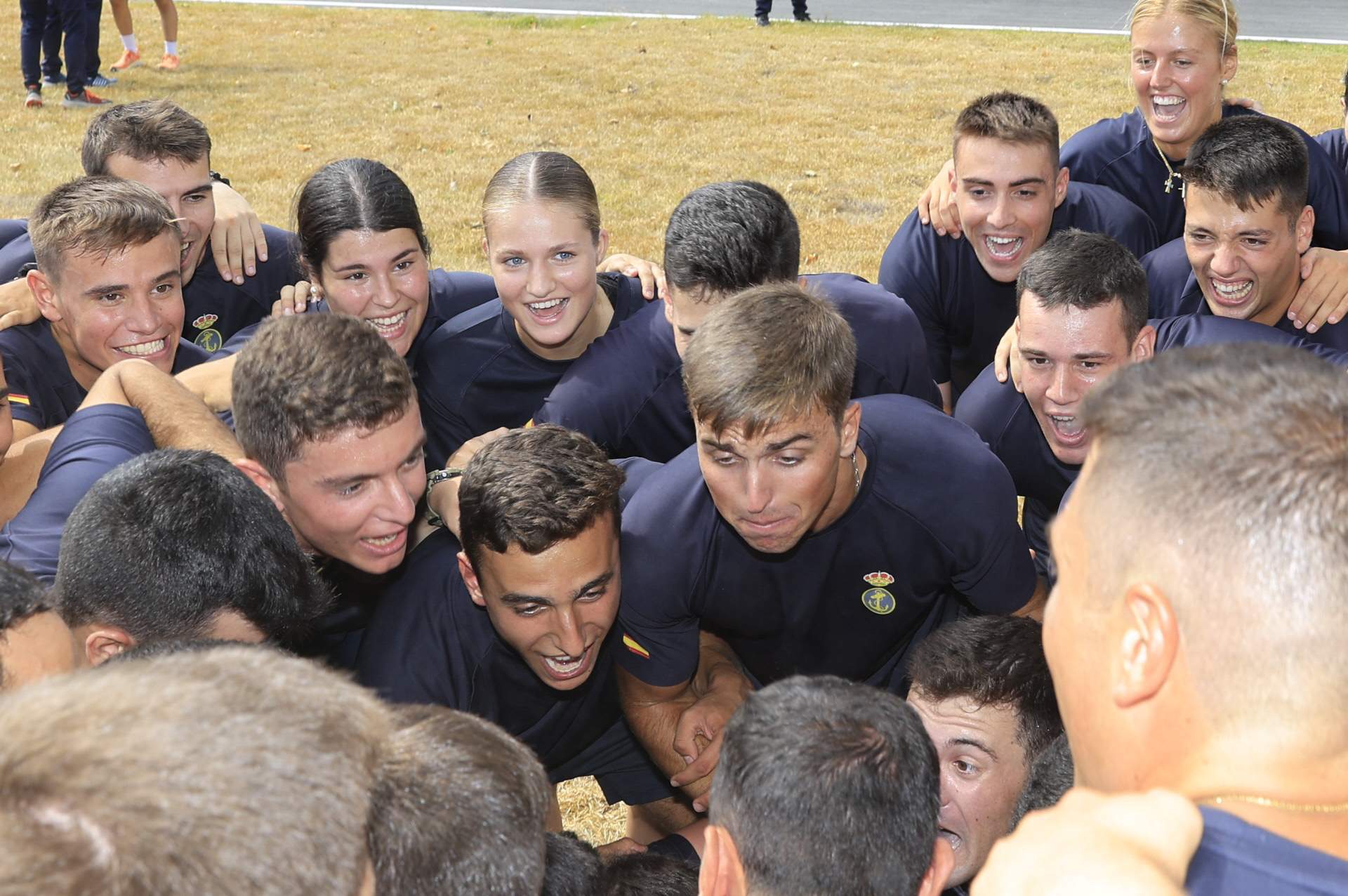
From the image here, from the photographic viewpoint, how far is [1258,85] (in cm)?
1506

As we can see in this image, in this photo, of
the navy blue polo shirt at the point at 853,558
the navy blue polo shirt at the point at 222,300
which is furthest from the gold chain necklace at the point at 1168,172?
the navy blue polo shirt at the point at 222,300

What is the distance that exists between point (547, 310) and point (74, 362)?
1.99 m

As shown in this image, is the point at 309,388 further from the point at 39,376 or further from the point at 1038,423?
the point at 1038,423

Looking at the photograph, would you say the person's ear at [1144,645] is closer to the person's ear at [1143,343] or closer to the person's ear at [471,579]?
the person's ear at [471,579]

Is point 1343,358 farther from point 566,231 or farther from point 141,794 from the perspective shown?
point 141,794

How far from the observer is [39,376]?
525 centimetres

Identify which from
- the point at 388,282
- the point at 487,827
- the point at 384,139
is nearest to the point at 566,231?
the point at 388,282

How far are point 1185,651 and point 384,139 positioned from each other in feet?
42.3

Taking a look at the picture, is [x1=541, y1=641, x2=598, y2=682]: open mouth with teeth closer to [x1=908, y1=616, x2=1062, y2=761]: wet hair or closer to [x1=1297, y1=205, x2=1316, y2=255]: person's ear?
[x1=908, y1=616, x2=1062, y2=761]: wet hair

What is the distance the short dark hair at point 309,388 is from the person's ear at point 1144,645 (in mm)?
2635

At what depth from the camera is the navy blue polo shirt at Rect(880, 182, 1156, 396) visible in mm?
6059

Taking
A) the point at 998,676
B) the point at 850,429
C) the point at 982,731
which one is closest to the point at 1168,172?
the point at 850,429

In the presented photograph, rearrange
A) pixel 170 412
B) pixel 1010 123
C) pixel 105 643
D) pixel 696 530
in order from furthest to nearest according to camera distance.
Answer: pixel 1010 123
pixel 170 412
pixel 696 530
pixel 105 643

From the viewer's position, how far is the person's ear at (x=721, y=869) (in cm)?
263
